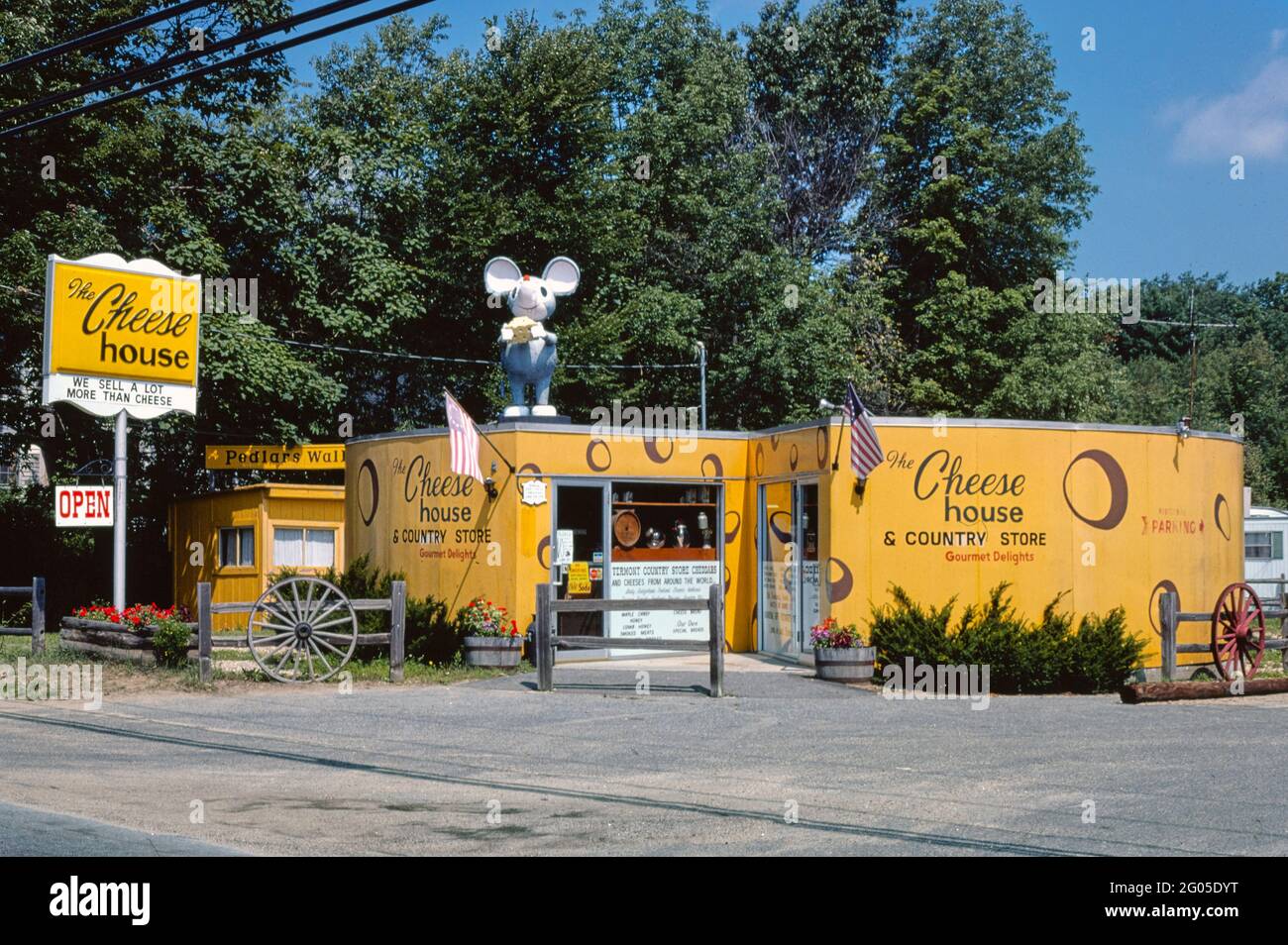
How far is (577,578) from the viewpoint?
20.9 meters

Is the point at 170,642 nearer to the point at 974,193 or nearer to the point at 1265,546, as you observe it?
the point at 1265,546

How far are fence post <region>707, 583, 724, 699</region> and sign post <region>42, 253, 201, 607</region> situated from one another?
8.91 meters

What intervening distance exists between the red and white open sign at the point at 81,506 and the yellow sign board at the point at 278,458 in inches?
439

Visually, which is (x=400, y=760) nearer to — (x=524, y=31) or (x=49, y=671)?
(x=49, y=671)

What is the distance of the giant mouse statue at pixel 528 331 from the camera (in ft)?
74.1

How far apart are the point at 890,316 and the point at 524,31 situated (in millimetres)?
13233

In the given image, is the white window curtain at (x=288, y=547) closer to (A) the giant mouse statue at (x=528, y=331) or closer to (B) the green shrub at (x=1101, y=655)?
(A) the giant mouse statue at (x=528, y=331)

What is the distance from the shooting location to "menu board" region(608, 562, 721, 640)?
21.2 m

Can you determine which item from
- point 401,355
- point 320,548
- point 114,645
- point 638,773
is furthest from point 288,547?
point 638,773

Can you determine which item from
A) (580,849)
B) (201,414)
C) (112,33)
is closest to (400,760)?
(580,849)

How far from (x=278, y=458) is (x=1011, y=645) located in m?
18.5

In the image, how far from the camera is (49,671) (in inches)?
759

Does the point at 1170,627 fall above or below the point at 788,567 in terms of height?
below

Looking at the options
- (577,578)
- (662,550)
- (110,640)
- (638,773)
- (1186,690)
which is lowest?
(638,773)
